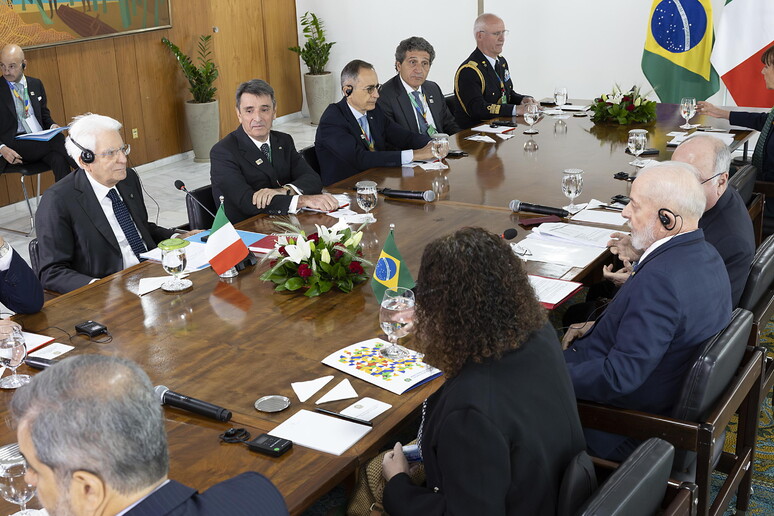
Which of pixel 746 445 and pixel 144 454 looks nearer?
pixel 144 454

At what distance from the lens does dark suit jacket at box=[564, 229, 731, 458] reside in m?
2.37

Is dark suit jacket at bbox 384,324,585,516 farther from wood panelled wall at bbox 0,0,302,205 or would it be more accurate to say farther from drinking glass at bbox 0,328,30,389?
wood panelled wall at bbox 0,0,302,205

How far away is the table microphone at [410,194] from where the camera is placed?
4.06 m

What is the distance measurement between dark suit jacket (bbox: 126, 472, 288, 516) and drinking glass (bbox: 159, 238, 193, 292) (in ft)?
5.17

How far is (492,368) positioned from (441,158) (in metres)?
3.17

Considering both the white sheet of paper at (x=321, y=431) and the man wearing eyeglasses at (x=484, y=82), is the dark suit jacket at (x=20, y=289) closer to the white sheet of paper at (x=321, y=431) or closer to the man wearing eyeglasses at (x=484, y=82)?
the white sheet of paper at (x=321, y=431)

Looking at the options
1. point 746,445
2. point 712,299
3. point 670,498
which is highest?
point 712,299

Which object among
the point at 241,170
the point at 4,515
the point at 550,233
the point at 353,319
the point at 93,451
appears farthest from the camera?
the point at 241,170

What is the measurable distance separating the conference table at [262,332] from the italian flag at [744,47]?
439cm

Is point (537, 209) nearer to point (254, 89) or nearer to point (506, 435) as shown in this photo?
point (254, 89)

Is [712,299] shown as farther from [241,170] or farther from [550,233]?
[241,170]

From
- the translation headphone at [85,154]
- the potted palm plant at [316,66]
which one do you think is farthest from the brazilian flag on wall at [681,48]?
the translation headphone at [85,154]

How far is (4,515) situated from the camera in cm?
177

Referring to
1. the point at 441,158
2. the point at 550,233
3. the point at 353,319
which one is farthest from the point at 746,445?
the point at 441,158
